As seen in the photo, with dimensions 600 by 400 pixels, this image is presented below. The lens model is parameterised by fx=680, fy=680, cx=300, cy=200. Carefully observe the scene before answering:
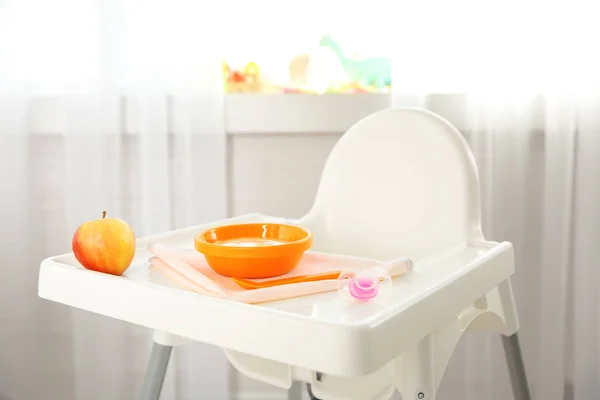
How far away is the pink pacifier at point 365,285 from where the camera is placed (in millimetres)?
726

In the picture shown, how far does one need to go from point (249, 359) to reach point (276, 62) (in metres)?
0.81

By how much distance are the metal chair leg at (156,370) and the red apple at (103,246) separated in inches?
11.2

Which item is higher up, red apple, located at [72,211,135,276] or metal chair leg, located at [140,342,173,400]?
→ red apple, located at [72,211,135,276]

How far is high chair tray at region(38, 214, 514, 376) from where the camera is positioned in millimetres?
609

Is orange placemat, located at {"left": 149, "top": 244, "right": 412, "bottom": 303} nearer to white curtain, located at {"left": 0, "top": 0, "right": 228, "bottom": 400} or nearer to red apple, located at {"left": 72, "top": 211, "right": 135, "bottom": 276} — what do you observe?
red apple, located at {"left": 72, "top": 211, "right": 135, "bottom": 276}

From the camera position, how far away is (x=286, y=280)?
0.79 meters

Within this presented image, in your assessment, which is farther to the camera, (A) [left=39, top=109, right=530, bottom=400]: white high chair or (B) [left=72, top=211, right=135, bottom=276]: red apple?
(B) [left=72, top=211, right=135, bottom=276]: red apple

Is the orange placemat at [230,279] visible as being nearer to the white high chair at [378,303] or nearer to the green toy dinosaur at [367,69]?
the white high chair at [378,303]

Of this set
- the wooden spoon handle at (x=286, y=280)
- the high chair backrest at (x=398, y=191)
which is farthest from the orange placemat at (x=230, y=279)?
the high chair backrest at (x=398, y=191)

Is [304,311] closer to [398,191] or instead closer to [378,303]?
[378,303]

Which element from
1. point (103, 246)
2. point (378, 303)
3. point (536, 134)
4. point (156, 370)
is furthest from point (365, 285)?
point (536, 134)

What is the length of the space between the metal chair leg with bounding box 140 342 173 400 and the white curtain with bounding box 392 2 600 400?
2.27 feet

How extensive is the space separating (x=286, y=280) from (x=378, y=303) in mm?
120

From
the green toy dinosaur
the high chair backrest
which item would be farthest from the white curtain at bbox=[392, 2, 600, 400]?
the high chair backrest
